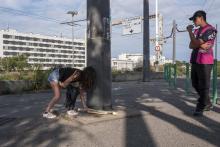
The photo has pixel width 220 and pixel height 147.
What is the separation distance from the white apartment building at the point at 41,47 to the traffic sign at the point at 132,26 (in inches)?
3398

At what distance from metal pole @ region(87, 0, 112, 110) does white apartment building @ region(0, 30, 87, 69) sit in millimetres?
125149

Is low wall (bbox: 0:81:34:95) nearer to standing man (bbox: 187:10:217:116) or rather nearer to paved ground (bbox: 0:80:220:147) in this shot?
paved ground (bbox: 0:80:220:147)

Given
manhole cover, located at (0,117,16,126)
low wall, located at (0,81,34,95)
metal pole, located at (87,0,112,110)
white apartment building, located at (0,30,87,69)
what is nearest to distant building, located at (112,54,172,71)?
low wall, located at (0,81,34,95)

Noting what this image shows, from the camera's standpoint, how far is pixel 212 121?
6.99m

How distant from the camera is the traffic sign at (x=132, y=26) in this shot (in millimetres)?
45188

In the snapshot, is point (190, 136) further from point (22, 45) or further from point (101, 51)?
point (22, 45)

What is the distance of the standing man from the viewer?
24.8 ft

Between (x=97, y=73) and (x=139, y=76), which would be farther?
(x=139, y=76)

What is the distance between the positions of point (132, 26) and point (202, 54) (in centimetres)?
3886

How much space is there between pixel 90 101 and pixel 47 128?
147 centimetres

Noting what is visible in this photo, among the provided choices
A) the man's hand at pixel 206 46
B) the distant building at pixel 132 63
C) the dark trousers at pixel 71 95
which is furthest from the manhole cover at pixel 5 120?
the distant building at pixel 132 63

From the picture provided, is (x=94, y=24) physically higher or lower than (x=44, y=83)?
higher

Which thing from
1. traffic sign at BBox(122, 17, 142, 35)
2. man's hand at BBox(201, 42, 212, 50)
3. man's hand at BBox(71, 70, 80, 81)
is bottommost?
man's hand at BBox(71, 70, 80, 81)

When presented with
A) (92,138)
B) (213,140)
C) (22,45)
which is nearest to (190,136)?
(213,140)
